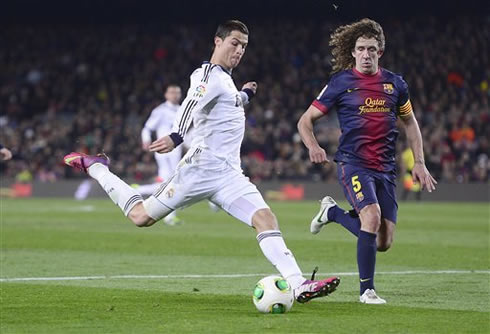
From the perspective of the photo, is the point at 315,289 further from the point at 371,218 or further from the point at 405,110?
the point at 405,110

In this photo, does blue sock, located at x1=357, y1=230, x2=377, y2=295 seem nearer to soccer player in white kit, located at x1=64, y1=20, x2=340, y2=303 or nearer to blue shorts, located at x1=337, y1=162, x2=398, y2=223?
blue shorts, located at x1=337, y1=162, x2=398, y2=223

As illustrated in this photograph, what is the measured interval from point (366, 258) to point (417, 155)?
1098 mm

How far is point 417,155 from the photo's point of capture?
8.89 metres

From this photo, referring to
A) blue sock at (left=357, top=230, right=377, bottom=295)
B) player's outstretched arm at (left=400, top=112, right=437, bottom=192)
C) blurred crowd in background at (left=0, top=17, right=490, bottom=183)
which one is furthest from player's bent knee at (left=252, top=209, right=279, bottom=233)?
blurred crowd in background at (left=0, top=17, right=490, bottom=183)

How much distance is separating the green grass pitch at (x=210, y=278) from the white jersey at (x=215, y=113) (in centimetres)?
126

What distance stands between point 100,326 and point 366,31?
359cm

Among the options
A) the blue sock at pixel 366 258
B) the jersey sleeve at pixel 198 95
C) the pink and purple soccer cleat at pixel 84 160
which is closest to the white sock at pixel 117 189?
the pink and purple soccer cleat at pixel 84 160

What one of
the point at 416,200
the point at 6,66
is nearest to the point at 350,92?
the point at 416,200

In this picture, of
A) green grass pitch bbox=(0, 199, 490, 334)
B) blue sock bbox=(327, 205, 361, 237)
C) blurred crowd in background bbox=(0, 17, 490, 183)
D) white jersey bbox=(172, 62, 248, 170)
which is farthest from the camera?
blurred crowd in background bbox=(0, 17, 490, 183)

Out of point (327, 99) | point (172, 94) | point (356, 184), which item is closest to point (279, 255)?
point (356, 184)

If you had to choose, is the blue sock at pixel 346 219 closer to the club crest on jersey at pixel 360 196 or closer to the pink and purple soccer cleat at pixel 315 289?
the club crest on jersey at pixel 360 196

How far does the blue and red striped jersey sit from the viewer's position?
8.73m

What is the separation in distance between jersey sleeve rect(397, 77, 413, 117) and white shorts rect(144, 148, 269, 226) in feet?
5.24

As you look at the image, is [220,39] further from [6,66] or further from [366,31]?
[6,66]
